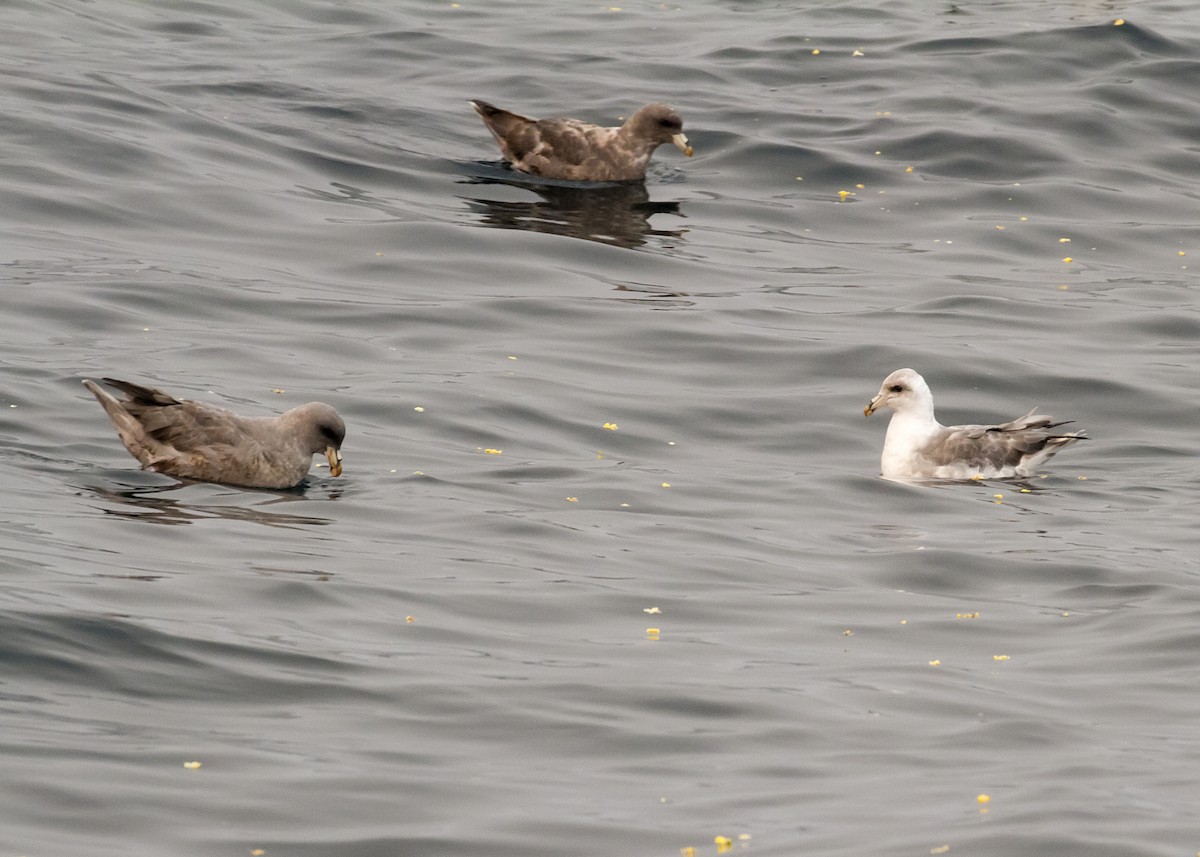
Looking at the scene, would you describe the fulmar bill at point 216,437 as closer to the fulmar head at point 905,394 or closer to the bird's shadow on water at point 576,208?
the fulmar head at point 905,394

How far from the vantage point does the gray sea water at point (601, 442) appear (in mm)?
8312

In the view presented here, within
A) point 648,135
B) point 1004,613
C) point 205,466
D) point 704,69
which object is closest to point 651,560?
point 1004,613

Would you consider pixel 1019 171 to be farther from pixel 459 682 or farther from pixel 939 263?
pixel 459 682

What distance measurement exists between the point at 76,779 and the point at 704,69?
23073mm

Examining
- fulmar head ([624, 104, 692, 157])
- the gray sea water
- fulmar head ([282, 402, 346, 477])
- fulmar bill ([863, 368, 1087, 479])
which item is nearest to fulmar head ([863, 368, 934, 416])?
fulmar bill ([863, 368, 1087, 479])

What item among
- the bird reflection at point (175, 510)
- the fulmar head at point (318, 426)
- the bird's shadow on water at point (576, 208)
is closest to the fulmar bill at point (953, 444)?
the fulmar head at point (318, 426)

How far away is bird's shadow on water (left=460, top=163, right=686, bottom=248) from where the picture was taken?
22.2m

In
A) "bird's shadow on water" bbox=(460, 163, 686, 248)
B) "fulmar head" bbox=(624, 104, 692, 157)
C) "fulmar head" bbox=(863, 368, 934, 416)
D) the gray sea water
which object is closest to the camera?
the gray sea water

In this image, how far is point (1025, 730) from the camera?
9.04 metres

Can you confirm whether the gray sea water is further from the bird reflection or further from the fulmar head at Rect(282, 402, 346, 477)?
the fulmar head at Rect(282, 402, 346, 477)

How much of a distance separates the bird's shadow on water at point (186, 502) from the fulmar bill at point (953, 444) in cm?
418

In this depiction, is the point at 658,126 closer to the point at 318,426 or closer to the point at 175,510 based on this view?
the point at 318,426

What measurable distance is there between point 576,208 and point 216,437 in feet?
35.6

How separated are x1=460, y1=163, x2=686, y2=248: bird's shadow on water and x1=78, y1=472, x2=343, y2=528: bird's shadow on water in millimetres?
8984
